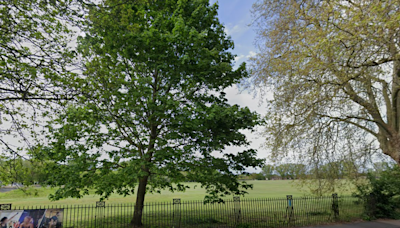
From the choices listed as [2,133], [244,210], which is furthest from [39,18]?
[244,210]

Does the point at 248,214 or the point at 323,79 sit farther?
the point at 248,214

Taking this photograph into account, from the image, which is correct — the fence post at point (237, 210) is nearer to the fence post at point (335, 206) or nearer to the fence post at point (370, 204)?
the fence post at point (335, 206)

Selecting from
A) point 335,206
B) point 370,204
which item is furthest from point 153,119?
point 370,204

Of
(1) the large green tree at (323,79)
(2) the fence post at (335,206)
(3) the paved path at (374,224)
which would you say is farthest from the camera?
(2) the fence post at (335,206)

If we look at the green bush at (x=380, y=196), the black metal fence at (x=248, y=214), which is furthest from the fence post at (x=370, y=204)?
the black metal fence at (x=248, y=214)

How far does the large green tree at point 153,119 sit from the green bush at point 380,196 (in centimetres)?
899

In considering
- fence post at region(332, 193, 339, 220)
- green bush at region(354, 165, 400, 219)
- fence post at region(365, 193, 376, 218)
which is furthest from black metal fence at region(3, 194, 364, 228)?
green bush at region(354, 165, 400, 219)

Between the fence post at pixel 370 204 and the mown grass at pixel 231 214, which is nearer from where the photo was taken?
the mown grass at pixel 231 214

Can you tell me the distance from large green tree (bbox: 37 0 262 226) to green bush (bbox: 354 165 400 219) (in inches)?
354

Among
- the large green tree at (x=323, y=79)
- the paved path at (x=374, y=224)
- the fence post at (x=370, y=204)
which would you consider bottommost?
the paved path at (x=374, y=224)

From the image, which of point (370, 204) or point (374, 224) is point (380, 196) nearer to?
point (370, 204)

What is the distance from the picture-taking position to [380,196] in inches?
602

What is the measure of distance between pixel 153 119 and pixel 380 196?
15093 mm

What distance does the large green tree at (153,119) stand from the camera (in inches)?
380
